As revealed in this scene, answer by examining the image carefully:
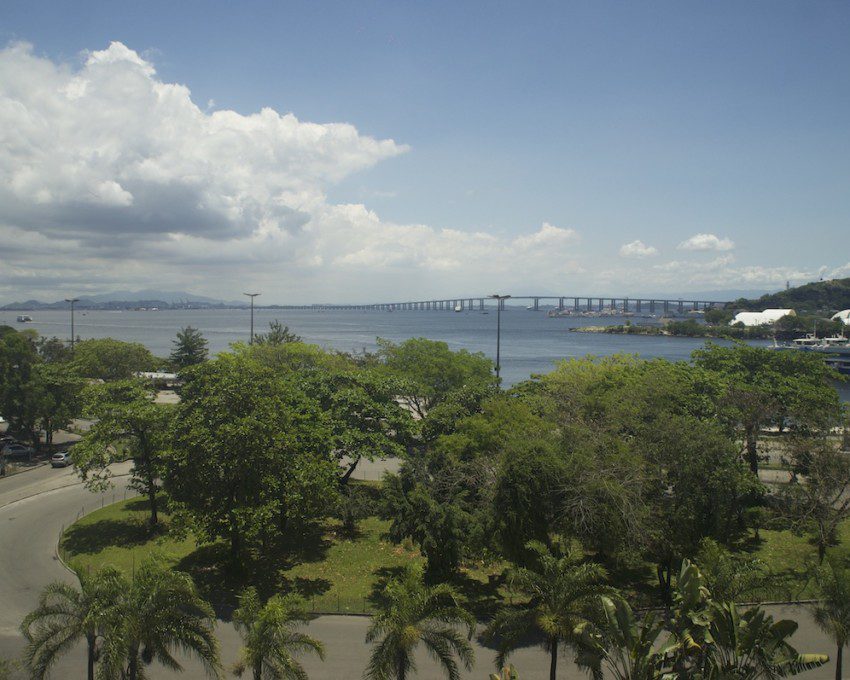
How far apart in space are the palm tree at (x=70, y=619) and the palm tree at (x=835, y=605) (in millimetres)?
14877

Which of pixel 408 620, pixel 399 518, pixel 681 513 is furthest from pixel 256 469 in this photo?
pixel 681 513

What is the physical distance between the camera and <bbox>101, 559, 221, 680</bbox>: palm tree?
1041cm

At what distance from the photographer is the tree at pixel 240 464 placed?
679 inches

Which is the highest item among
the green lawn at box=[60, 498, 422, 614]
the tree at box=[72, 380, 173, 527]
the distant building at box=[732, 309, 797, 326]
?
the distant building at box=[732, 309, 797, 326]

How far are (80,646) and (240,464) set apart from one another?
6.10 m

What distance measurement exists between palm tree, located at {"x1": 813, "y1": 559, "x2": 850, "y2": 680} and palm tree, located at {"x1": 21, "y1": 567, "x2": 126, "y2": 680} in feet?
48.8

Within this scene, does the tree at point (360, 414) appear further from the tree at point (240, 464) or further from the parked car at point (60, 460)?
the parked car at point (60, 460)

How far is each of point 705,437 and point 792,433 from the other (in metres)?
8.35

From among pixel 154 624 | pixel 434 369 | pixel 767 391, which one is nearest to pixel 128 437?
pixel 154 624

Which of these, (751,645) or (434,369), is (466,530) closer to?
(751,645)

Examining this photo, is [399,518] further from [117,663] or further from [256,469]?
[117,663]

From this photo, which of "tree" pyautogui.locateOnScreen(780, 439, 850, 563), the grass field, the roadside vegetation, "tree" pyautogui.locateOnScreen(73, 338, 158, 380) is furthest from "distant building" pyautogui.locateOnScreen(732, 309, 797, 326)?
the grass field

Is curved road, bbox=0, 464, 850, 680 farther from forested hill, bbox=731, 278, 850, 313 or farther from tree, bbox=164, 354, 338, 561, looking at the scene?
forested hill, bbox=731, 278, 850, 313

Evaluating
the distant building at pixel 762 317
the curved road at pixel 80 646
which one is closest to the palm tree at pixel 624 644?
the curved road at pixel 80 646
